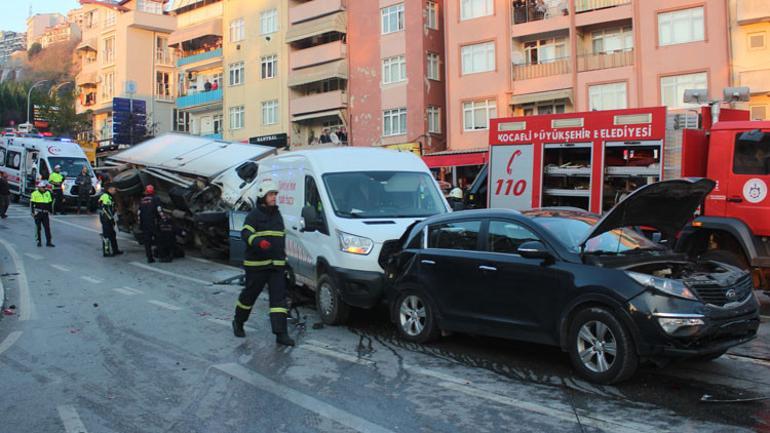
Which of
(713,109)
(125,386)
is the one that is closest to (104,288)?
(125,386)

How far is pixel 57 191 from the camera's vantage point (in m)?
25.6

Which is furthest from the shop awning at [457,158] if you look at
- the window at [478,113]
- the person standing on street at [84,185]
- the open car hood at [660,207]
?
the open car hood at [660,207]

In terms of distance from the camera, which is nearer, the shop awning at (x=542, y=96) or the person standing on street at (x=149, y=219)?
the person standing on street at (x=149, y=219)

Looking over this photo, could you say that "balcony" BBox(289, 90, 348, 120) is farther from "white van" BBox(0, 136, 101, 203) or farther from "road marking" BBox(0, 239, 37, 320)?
"road marking" BBox(0, 239, 37, 320)

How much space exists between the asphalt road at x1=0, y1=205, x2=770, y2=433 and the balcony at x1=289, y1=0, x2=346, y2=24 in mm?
31288

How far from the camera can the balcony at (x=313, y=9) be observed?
37750 mm

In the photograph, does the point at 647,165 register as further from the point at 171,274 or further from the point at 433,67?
the point at 433,67

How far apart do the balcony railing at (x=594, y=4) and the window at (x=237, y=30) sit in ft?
80.8

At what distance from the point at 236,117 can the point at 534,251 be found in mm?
41660

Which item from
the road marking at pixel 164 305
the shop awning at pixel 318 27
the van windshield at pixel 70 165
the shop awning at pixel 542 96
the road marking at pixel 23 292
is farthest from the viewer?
the shop awning at pixel 318 27

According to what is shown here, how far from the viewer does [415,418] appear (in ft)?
16.5

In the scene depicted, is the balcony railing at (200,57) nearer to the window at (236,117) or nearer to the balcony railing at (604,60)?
the window at (236,117)

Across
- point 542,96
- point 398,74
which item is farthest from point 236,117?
point 542,96

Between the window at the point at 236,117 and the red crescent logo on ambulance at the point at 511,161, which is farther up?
the window at the point at 236,117
